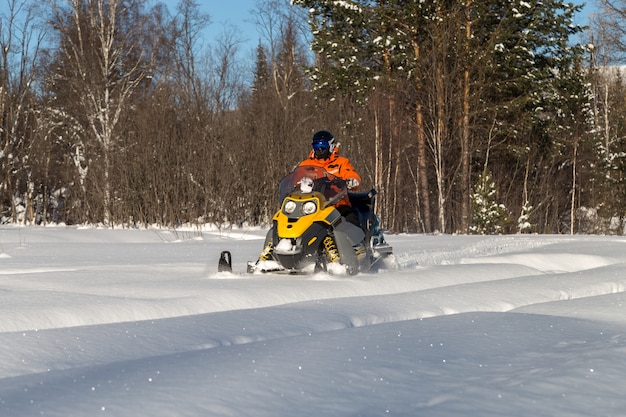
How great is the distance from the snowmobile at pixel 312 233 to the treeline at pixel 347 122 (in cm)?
1096

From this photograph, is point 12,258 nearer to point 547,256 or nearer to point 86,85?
point 547,256

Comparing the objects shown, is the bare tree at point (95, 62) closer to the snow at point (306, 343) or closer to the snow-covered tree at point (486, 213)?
the snow-covered tree at point (486, 213)

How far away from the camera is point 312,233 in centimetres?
766

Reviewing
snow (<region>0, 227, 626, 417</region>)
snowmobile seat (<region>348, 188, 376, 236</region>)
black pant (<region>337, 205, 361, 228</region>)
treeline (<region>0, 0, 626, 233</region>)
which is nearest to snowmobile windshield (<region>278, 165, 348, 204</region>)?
black pant (<region>337, 205, 361, 228</region>)

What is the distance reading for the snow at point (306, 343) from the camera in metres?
2.83

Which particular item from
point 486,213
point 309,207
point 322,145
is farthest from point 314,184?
point 486,213

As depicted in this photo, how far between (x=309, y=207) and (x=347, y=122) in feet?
49.2

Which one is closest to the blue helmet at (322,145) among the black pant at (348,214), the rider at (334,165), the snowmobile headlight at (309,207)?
the rider at (334,165)

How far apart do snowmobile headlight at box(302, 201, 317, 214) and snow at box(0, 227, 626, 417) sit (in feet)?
2.36

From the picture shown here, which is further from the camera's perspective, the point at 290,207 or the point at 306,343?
the point at 290,207

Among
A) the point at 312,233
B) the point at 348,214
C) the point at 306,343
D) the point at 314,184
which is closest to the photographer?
the point at 306,343

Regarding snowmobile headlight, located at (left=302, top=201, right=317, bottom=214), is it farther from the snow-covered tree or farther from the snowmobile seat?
the snow-covered tree

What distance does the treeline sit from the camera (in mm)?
19344

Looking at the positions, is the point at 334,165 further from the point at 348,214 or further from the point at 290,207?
A: the point at 290,207
